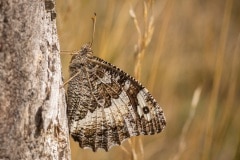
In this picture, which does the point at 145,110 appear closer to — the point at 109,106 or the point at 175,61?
the point at 109,106

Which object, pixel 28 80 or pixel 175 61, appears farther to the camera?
pixel 175 61

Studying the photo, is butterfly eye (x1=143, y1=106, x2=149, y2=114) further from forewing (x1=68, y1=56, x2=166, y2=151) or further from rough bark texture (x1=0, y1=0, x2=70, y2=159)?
rough bark texture (x1=0, y1=0, x2=70, y2=159)

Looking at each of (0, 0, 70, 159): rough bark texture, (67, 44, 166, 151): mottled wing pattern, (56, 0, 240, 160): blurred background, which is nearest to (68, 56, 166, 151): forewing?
(67, 44, 166, 151): mottled wing pattern

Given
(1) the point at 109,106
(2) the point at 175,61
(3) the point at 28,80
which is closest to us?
(3) the point at 28,80

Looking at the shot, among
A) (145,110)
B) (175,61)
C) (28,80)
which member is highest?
(175,61)

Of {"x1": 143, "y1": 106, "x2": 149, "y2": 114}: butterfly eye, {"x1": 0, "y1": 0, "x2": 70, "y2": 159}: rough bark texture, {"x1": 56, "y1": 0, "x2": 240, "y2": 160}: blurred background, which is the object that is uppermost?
{"x1": 56, "y1": 0, "x2": 240, "y2": 160}: blurred background

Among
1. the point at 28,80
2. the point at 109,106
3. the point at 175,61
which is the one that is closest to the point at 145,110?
the point at 109,106

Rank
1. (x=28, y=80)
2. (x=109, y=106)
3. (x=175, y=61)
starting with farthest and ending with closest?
(x=175, y=61), (x=109, y=106), (x=28, y=80)
